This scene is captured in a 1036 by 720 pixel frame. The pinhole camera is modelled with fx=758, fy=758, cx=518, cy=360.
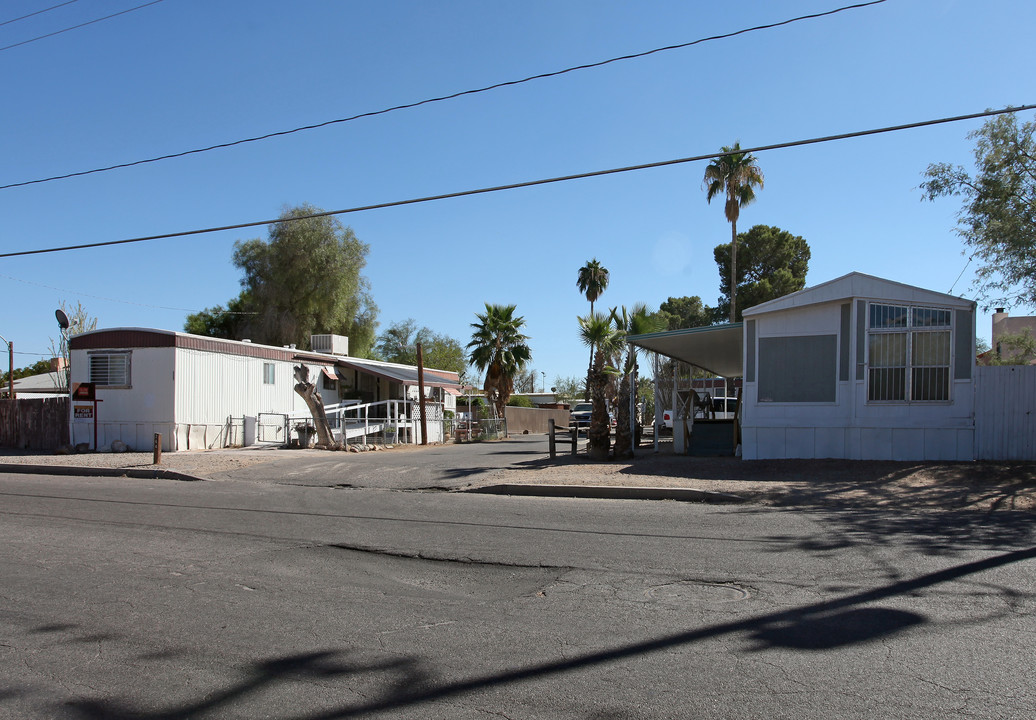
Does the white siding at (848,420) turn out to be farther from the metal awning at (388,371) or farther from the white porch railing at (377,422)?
the metal awning at (388,371)

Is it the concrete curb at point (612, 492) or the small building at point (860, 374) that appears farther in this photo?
the small building at point (860, 374)

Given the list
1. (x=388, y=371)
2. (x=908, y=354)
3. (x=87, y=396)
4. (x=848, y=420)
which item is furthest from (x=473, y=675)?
(x=388, y=371)

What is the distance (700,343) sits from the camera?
1877 centimetres

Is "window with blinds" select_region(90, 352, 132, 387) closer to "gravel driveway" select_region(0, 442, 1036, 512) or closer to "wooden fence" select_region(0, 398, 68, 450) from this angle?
"wooden fence" select_region(0, 398, 68, 450)

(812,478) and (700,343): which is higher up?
(700,343)

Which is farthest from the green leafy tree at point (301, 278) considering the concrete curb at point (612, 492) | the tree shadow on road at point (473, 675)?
the tree shadow on road at point (473, 675)

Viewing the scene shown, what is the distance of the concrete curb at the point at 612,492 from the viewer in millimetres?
11734

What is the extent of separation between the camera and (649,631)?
5168 mm

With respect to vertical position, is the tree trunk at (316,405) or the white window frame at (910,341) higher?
the white window frame at (910,341)

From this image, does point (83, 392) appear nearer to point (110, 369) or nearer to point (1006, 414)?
point (110, 369)

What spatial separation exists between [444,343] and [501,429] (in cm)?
3964

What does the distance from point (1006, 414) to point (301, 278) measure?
36.5m

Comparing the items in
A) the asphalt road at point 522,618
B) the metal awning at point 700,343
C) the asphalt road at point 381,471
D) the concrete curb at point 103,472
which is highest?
the metal awning at point 700,343

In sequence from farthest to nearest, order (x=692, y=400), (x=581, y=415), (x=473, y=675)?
(x=581, y=415) → (x=692, y=400) → (x=473, y=675)
